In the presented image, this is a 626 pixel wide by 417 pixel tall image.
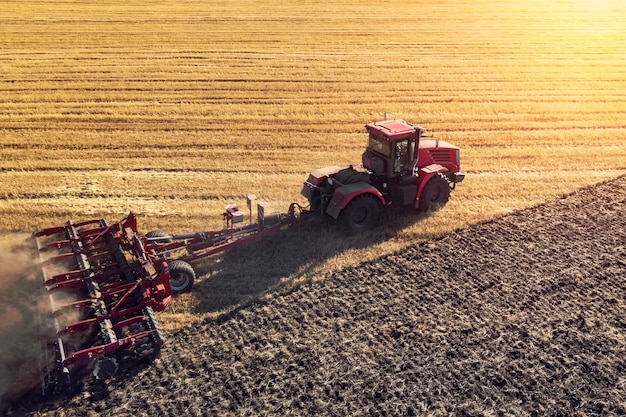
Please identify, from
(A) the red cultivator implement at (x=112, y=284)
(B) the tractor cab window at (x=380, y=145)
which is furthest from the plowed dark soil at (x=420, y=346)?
(B) the tractor cab window at (x=380, y=145)

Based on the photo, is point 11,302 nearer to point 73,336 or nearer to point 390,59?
point 73,336


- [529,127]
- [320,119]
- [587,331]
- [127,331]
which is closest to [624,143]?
[529,127]

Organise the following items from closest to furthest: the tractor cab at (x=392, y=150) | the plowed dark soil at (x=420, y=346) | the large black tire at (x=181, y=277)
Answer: the plowed dark soil at (x=420, y=346)
the large black tire at (x=181, y=277)
the tractor cab at (x=392, y=150)

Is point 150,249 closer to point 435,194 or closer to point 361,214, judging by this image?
point 361,214

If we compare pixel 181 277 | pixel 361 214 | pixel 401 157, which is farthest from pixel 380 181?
pixel 181 277

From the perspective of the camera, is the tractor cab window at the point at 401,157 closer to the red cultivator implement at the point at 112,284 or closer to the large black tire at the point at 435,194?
Answer: the large black tire at the point at 435,194

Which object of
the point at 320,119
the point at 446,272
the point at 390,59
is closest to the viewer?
the point at 446,272

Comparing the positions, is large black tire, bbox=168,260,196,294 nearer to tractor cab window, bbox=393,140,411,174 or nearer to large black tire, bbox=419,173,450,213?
tractor cab window, bbox=393,140,411,174
